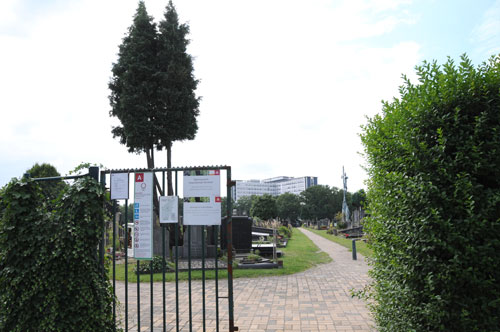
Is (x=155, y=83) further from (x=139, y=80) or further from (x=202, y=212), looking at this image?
(x=202, y=212)

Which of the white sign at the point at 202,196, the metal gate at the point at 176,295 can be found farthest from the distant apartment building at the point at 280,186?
the white sign at the point at 202,196

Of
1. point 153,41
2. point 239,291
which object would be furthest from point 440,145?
point 153,41

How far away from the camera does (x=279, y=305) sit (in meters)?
6.82

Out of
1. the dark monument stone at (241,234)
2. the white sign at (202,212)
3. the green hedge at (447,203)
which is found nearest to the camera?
the green hedge at (447,203)

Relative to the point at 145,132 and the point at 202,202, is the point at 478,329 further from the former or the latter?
the point at 145,132

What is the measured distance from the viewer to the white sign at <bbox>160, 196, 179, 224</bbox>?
438 cm

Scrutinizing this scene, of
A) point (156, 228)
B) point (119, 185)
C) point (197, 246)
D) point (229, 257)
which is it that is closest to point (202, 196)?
point (229, 257)

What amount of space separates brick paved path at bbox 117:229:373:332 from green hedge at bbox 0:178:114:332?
864mm

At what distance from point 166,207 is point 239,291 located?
462cm

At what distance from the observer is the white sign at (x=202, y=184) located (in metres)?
4.32

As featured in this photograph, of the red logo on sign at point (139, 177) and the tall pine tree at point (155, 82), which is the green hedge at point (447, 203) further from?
the tall pine tree at point (155, 82)

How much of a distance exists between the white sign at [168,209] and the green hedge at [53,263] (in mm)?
734

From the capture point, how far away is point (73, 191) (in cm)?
422

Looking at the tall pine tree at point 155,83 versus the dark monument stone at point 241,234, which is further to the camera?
the tall pine tree at point 155,83
